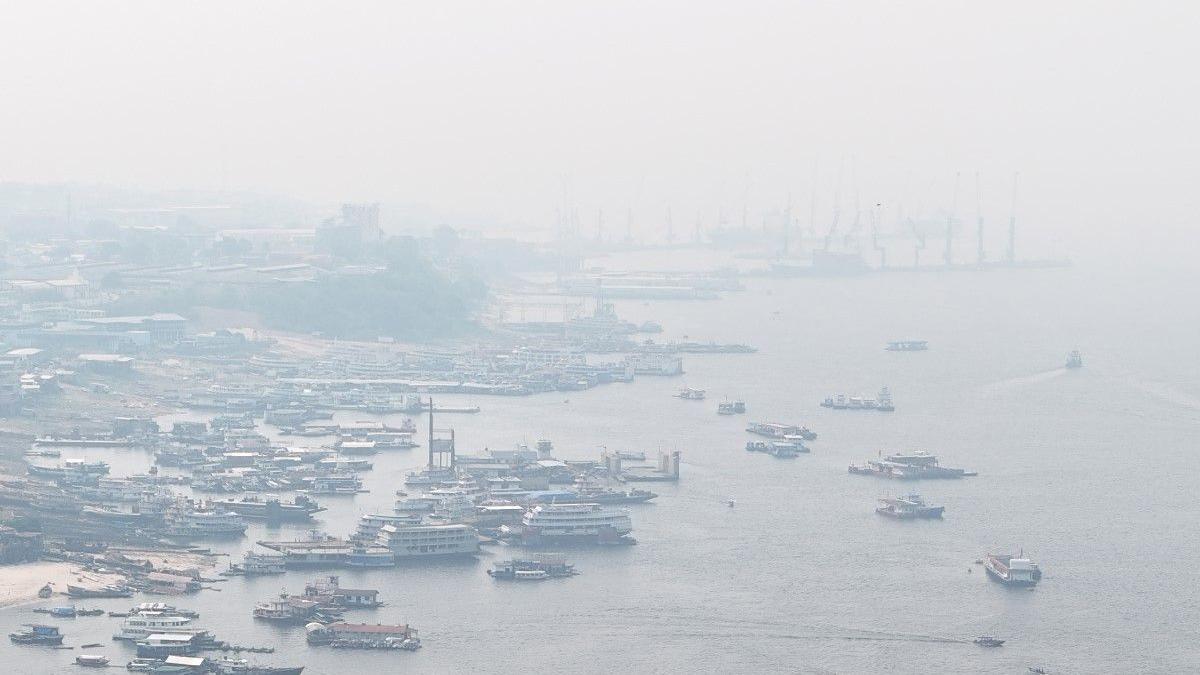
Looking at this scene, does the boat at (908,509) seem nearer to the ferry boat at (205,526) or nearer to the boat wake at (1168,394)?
the ferry boat at (205,526)

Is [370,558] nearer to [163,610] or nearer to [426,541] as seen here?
[426,541]

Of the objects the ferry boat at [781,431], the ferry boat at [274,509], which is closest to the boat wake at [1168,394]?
the ferry boat at [781,431]

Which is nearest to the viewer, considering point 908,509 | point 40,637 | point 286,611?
point 40,637

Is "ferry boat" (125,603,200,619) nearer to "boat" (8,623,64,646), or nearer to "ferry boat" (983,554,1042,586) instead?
"boat" (8,623,64,646)

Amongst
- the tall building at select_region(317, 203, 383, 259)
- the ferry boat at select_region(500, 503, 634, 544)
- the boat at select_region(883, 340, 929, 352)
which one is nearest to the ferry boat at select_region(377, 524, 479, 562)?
the ferry boat at select_region(500, 503, 634, 544)

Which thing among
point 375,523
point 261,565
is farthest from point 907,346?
point 261,565

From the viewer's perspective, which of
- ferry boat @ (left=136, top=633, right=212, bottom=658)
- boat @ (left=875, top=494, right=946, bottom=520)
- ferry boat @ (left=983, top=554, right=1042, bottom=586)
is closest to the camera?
ferry boat @ (left=136, top=633, right=212, bottom=658)

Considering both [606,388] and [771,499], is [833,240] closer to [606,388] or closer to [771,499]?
[606,388]
